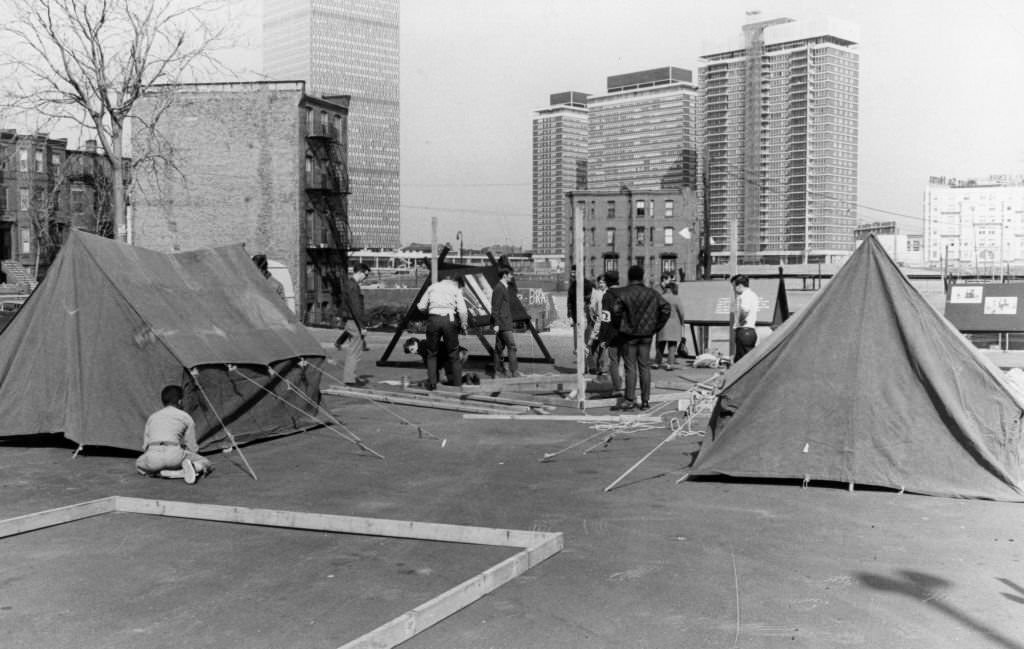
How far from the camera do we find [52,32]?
61.0ft

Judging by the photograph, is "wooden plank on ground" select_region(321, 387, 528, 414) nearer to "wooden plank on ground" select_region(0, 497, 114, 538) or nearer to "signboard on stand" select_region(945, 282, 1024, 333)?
"wooden plank on ground" select_region(0, 497, 114, 538)

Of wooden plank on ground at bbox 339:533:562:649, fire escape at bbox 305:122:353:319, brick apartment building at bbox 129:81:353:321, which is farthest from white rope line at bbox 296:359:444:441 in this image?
fire escape at bbox 305:122:353:319

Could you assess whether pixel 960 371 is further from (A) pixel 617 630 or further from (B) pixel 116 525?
(B) pixel 116 525

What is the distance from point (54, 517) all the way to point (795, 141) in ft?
637

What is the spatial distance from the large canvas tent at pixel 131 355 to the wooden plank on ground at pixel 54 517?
8.12ft

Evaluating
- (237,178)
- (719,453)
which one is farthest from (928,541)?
(237,178)

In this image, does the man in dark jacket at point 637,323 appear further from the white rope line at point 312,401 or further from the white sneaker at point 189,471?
the white sneaker at point 189,471

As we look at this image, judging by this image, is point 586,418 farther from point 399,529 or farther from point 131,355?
point 399,529

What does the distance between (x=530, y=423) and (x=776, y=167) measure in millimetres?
191144

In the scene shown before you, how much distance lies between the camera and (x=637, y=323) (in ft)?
44.9

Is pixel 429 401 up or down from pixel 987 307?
down

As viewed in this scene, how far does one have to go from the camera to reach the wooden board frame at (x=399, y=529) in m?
5.45

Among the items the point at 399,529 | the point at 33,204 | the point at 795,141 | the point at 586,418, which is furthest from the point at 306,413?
the point at 795,141

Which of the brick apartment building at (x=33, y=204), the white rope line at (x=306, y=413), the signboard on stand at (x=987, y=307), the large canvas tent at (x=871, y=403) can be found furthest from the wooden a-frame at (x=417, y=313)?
the brick apartment building at (x=33, y=204)
